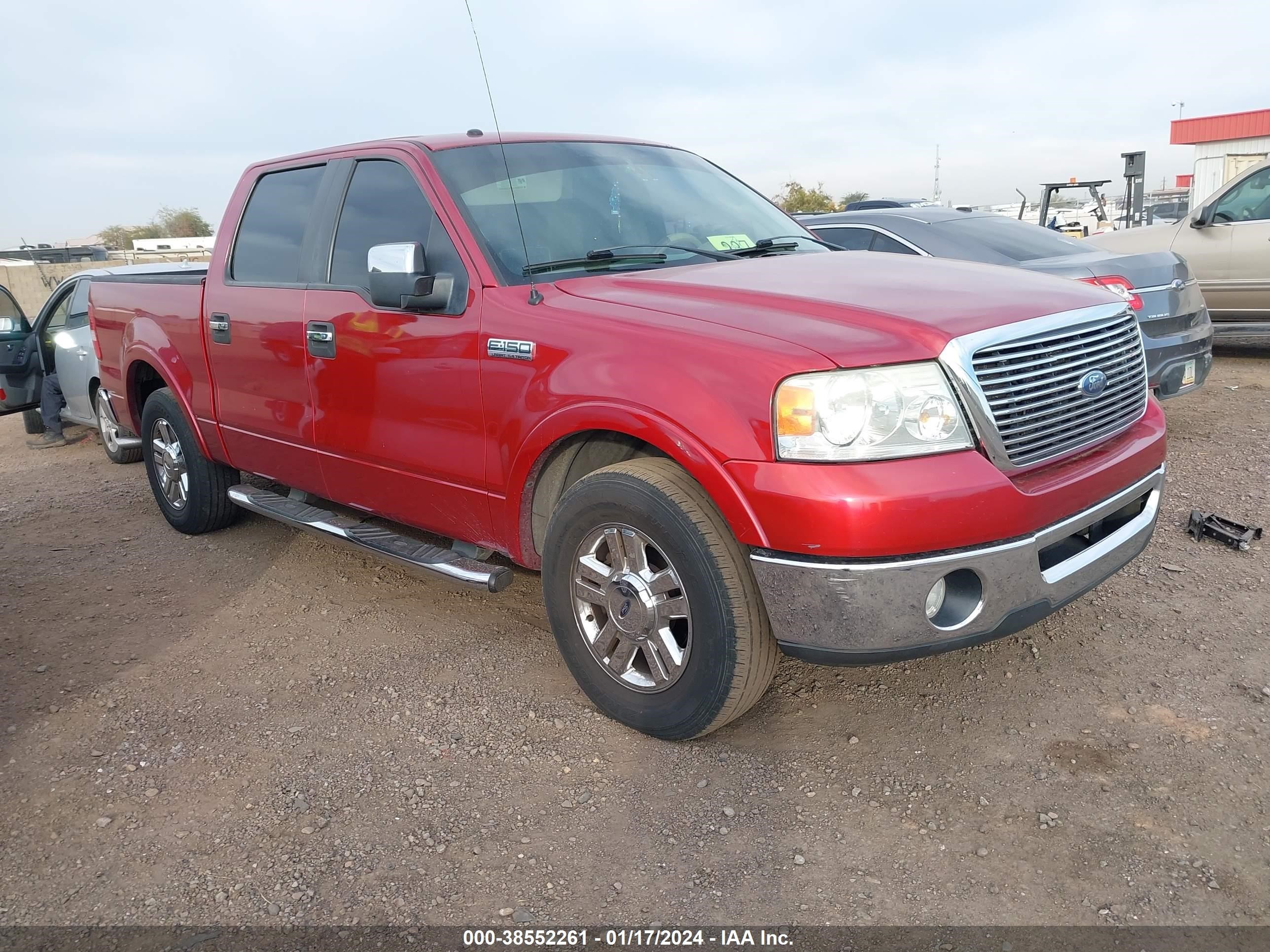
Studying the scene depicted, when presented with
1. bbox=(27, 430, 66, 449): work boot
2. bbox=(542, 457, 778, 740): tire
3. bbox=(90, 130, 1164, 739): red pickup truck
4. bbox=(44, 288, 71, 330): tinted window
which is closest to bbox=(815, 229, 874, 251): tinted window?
bbox=(90, 130, 1164, 739): red pickup truck

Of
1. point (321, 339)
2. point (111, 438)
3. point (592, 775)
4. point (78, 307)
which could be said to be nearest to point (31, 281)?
point (78, 307)

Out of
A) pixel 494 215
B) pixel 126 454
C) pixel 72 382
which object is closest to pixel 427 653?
pixel 494 215

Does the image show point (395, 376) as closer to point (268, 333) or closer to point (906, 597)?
point (268, 333)

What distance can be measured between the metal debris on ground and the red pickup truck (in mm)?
1465

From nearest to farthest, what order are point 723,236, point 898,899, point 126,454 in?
point 898,899 < point 723,236 < point 126,454

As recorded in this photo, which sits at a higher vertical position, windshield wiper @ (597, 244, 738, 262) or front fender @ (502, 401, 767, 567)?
windshield wiper @ (597, 244, 738, 262)

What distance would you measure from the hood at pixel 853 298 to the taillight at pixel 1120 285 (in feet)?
9.27

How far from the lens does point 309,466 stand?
443 cm

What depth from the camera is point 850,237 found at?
7074 mm

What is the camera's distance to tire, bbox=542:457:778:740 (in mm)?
2826

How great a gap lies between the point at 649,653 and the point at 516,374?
3.26 ft

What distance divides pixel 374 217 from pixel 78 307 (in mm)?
6299

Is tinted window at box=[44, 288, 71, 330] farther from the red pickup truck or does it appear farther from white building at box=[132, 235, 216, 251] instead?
white building at box=[132, 235, 216, 251]

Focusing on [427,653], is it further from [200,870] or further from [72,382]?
[72,382]
